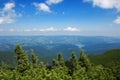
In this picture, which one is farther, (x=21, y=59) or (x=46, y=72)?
(x=21, y=59)

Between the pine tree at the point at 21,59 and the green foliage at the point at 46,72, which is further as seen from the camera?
the pine tree at the point at 21,59

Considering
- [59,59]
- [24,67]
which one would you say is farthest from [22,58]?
[59,59]

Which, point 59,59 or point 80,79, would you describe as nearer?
point 80,79

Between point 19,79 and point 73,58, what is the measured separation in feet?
165

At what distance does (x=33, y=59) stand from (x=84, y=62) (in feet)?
79.0

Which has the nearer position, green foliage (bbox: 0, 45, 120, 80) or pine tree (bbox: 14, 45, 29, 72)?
green foliage (bbox: 0, 45, 120, 80)

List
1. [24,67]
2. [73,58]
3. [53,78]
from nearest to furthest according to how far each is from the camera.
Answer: [53,78] < [24,67] < [73,58]

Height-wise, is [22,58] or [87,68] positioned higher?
[22,58]

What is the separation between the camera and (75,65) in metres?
98.9

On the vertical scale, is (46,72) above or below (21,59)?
below

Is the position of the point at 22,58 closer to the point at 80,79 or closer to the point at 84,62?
the point at 80,79

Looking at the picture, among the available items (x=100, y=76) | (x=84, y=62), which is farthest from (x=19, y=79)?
(x=84, y=62)

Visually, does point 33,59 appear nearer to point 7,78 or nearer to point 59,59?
point 59,59

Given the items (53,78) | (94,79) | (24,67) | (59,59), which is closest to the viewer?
(53,78)
